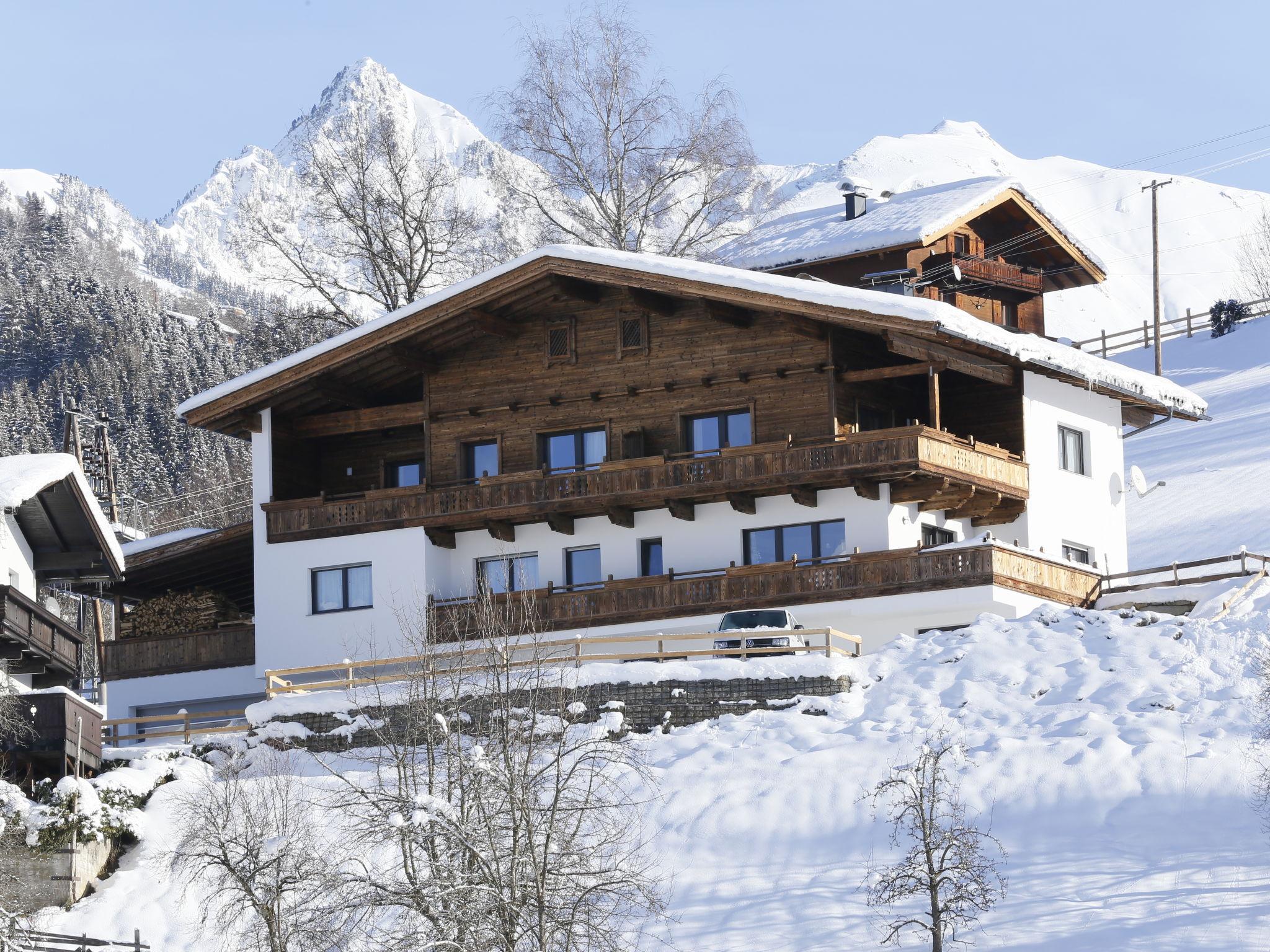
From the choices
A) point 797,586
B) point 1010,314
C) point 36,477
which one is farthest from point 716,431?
point 36,477

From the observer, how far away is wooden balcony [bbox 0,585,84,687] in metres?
36.6

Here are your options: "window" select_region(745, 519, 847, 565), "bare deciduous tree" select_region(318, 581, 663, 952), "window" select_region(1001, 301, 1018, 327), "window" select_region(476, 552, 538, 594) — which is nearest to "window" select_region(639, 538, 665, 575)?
"window" select_region(745, 519, 847, 565)

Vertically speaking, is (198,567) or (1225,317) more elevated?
(1225,317)

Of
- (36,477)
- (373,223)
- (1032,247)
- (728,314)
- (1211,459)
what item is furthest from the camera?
(373,223)

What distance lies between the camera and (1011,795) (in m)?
30.5

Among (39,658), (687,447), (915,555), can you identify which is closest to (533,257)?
(687,447)

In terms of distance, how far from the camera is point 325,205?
59062 millimetres

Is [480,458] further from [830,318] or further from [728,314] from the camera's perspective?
[830,318]

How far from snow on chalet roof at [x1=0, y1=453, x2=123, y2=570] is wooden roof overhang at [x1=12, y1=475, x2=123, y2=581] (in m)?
0.10

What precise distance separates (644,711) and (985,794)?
285 inches

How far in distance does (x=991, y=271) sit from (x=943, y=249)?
74.0 inches

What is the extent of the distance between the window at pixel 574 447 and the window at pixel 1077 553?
32.6 feet

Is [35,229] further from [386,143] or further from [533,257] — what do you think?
[533,257]

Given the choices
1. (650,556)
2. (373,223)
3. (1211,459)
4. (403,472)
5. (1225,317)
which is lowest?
(650,556)
